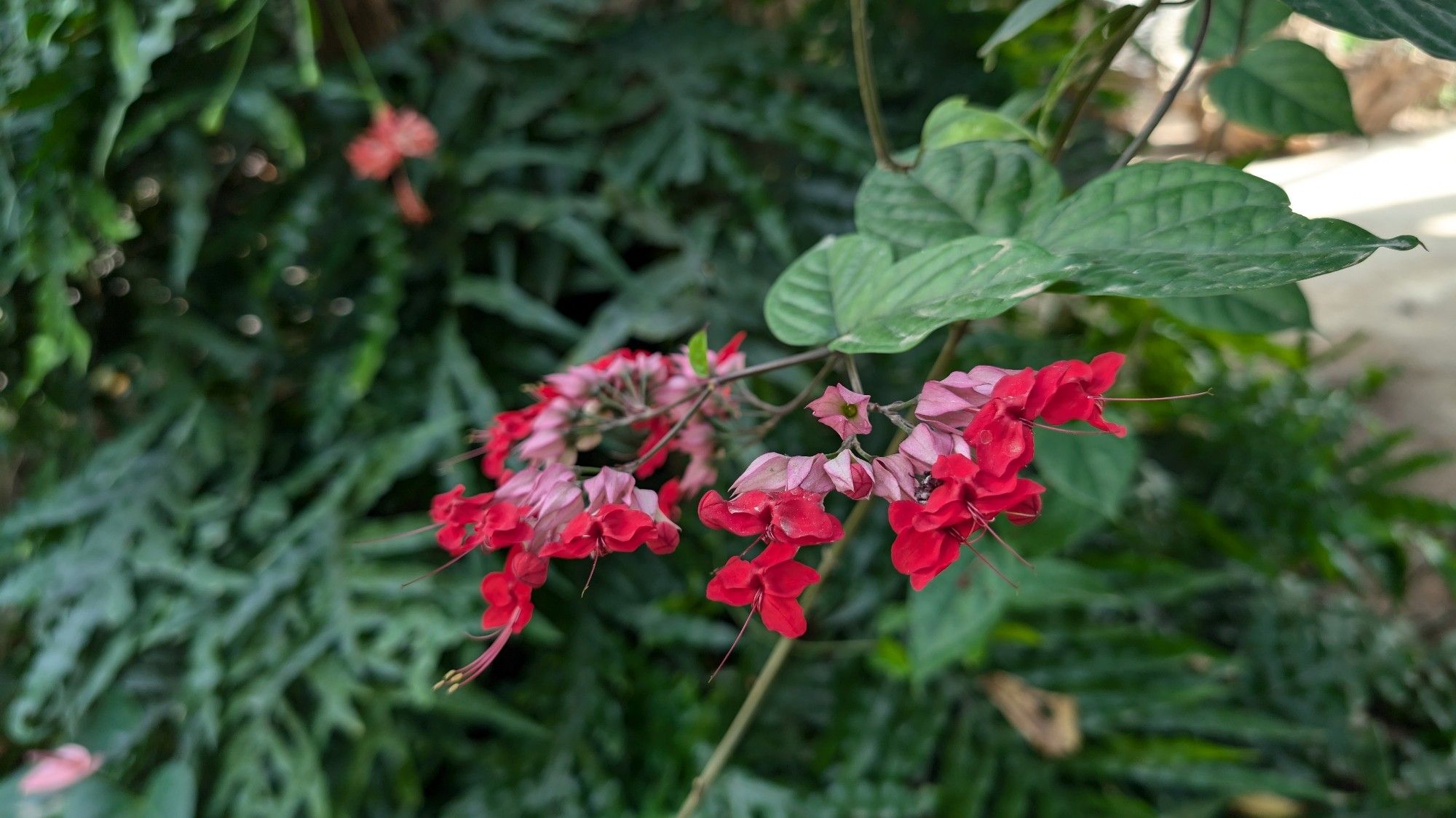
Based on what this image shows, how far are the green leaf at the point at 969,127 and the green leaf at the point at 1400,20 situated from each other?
0.12 metres

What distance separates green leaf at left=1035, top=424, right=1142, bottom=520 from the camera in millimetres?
733

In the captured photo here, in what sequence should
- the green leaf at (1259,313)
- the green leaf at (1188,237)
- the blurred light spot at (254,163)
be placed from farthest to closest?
the blurred light spot at (254,163) < the green leaf at (1259,313) < the green leaf at (1188,237)

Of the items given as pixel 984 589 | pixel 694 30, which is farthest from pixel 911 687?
pixel 694 30

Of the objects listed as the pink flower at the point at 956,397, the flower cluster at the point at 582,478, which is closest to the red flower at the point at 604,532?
the flower cluster at the point at 582,478

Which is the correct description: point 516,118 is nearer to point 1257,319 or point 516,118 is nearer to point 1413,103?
point 1257,319

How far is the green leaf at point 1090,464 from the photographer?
73 cm

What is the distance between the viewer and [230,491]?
1.03 m

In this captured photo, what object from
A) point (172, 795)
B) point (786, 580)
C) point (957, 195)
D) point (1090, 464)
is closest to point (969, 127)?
point (957, 195)

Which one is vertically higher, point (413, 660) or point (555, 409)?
point (555, 409)

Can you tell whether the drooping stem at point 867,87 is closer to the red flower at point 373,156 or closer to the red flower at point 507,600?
the red flower at point 507,600

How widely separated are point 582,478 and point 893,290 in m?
0.17

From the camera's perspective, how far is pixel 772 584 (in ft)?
1.05

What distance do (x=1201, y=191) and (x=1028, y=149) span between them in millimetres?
106

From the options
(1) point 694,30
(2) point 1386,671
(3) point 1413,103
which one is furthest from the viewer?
(3) point 1413,103
